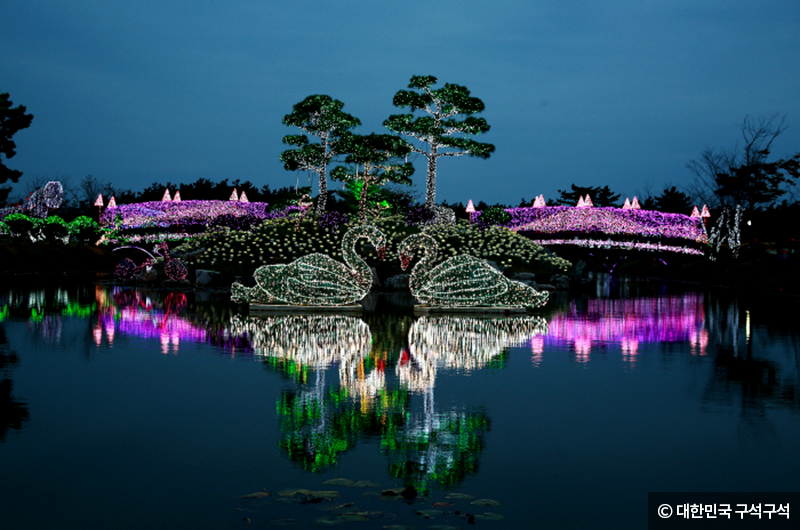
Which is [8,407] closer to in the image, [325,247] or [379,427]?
[379,427]

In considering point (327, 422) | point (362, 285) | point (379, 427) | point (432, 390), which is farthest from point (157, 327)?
point (379, 427)

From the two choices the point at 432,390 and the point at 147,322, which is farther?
the point at 147,322

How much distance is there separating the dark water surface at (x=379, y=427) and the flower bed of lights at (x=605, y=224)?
103 feet

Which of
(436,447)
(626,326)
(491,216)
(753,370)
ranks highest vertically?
(491,216)

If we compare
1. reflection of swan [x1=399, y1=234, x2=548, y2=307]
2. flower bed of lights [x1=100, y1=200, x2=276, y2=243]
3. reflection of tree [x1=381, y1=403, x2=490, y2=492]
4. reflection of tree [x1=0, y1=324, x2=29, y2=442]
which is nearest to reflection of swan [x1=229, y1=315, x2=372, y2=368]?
reflection of swan [x1=399, y1=234, x2=548, y2=307]

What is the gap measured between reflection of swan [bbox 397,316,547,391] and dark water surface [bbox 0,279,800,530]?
3.2 inches

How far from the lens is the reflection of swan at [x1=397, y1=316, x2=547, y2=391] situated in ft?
36.0

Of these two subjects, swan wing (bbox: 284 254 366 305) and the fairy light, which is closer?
swan wing (bbox: 284 254 366 305)

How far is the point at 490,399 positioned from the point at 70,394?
4.52m

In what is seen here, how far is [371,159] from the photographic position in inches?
1531

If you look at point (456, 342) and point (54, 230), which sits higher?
point (54, 230)

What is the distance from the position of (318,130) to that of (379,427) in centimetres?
3440

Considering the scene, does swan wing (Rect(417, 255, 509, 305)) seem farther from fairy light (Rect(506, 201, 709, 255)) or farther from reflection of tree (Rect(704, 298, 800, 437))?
fairy light (Rect(506, 201, 709, 255))

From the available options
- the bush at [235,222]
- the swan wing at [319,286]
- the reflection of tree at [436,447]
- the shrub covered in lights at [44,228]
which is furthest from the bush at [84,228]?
the reflection of tree at [436,447]
